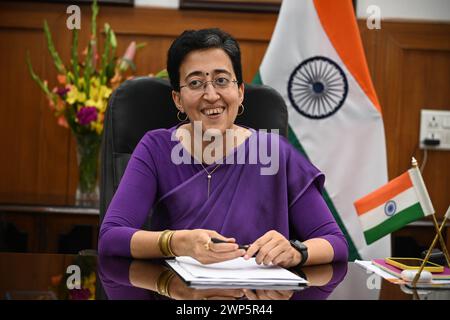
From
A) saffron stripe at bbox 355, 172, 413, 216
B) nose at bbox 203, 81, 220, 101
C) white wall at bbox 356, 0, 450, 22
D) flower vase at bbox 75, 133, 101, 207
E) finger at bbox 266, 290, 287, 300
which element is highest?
white wall at bbox 356, 0, 450, 22

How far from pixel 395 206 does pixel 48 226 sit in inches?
72.3

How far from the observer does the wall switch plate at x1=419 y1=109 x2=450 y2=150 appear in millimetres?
3320

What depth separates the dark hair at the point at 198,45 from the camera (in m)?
1.82

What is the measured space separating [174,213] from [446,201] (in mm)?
1951

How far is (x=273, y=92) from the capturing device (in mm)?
2070

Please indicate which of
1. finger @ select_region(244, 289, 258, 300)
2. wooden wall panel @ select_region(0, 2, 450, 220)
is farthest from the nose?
wooden wall panel @ select_region(0, 2, 450, 220)

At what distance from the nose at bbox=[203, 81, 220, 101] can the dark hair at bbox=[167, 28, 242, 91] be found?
91mm

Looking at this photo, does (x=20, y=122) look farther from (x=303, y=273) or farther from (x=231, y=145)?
(x=303, y=273)

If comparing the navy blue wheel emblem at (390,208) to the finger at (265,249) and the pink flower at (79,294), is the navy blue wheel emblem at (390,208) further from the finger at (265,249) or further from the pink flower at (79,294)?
the pink flower at (79,294)

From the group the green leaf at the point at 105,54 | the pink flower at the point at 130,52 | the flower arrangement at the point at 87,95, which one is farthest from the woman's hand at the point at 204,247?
the pink flower at the point at 130,52

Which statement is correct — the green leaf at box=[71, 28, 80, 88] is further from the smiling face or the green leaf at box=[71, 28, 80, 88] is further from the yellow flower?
the smiling face

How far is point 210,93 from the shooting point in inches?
71.1
